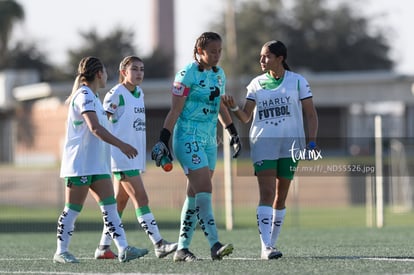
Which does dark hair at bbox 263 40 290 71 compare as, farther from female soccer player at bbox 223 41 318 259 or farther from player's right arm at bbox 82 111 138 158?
player's right arm at bbox 82 111 138 158

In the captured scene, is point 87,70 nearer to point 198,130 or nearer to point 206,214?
point 198,130

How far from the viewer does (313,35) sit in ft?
269

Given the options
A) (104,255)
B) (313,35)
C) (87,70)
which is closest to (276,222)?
(104,255)

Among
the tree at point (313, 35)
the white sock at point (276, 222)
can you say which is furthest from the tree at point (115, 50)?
the white sock at point (276, 222)

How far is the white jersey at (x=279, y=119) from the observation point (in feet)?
36.1

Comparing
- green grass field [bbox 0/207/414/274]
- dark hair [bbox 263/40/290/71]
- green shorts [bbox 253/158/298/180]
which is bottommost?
green grass field [bbox 0/207/414/274]

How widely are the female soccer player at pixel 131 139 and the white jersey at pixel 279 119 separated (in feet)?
4.04

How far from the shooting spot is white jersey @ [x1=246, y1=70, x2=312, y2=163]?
433 inches

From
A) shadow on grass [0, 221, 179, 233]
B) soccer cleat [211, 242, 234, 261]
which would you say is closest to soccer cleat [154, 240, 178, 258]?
soccer cleat [211, 242, 234, 261]

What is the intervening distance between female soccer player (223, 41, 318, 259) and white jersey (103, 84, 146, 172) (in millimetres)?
1102

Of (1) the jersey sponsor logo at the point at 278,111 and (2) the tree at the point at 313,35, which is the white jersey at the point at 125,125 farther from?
(2) the tree at the point at 313,35

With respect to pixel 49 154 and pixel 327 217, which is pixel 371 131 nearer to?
pixel 327 217

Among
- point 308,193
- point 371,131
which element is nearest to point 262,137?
point 308,193

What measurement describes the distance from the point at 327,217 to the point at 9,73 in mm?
30373
